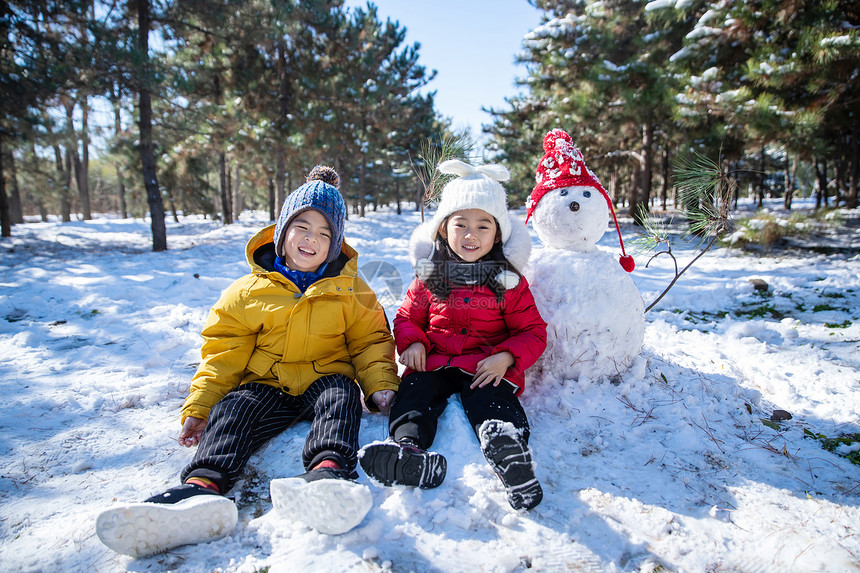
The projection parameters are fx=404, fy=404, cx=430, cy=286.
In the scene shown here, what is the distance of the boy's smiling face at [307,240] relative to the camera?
2217 mm

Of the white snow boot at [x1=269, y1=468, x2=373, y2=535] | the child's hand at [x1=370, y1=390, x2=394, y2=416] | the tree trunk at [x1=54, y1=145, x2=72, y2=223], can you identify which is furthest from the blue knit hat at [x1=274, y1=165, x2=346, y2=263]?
the tree trunk at [x1=54, y1=145, x2=72, y2=223]

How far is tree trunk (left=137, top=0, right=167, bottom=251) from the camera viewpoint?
7.15m

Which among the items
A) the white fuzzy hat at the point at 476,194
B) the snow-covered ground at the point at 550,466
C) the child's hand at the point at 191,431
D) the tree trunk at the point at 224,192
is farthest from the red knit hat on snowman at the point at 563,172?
the tree trunk at the point at 224,192

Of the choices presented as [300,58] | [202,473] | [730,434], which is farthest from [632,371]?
[300,58]

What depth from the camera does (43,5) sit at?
6.95 metres

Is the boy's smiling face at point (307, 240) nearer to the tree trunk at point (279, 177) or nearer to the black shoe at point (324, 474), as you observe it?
the black shoe at point (324, 474)

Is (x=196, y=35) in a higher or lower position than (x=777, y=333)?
higher

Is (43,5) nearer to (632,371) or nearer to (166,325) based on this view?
(166,325)

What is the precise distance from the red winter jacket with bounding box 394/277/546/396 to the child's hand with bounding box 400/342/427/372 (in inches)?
1.6

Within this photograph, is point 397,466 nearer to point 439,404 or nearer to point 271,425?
point 439,404

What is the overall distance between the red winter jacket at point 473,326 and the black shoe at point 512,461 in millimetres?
519

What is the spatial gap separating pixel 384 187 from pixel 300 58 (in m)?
14.4

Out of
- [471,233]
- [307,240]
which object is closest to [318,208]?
[307,240]

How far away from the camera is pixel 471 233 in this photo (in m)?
2.22
